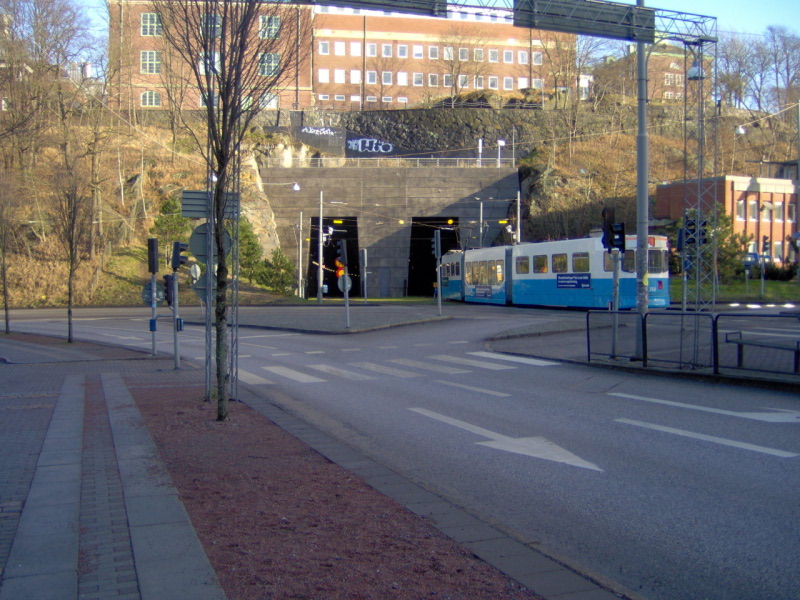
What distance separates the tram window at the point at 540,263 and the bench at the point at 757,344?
74.9 ft

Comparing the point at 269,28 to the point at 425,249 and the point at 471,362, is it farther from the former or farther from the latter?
the point at 425,249

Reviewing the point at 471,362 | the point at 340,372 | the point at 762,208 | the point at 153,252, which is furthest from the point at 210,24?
the point at 762,208

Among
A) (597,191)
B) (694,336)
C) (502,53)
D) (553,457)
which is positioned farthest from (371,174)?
(553,457)

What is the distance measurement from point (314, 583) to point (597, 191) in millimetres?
60424

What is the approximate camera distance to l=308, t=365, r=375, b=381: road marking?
15.9 meters

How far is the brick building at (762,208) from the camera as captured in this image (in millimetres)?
49375

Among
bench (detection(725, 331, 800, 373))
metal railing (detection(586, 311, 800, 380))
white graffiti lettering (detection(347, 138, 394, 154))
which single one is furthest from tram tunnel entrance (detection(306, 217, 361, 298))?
bench (detection(725, 331, 800, 373))

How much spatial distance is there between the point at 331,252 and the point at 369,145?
11.6 metres

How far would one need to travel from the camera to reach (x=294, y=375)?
1642 cm

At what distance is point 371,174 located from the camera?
6525cm

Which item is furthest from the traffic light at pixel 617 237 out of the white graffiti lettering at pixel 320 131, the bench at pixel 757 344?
the white graffiti lettering at pixel 320 131

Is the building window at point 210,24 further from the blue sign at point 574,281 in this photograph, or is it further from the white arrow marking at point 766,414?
the blue sign at point 574,281

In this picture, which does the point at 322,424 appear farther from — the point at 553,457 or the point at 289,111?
the point at 289,111

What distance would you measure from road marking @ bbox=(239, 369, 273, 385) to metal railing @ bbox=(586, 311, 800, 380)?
25.0 feet
